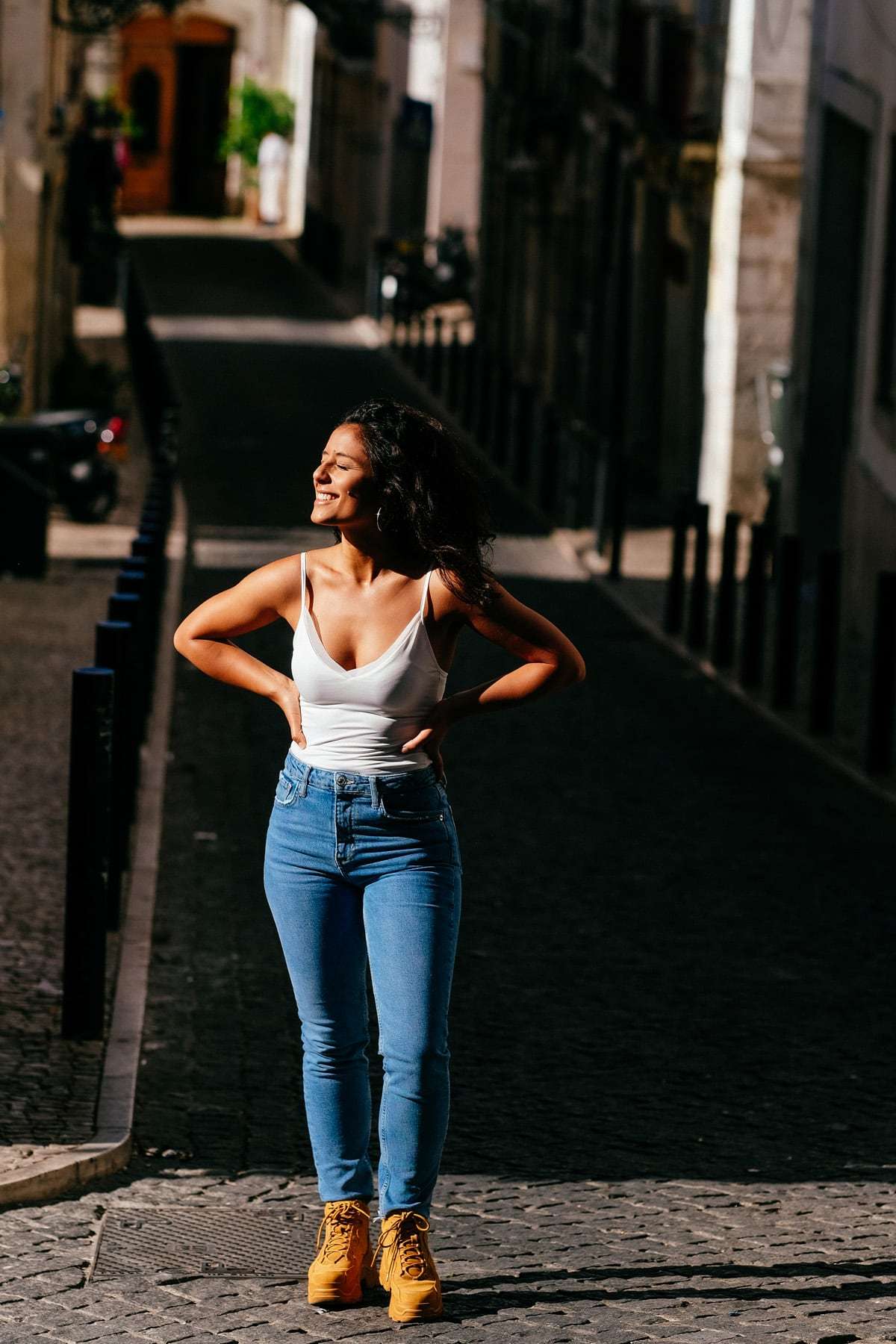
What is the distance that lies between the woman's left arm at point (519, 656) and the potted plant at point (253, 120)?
171ft

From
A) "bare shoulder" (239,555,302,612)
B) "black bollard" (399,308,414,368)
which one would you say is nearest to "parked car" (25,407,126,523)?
"black bollard" (399,308,414,368)

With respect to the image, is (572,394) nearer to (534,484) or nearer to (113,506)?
(534,484)

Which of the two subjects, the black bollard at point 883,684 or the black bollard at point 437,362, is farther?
the black bollard at point 437,362

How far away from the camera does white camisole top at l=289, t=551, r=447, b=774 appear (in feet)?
16.2

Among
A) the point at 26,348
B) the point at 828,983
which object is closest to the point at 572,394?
the point at 26,348

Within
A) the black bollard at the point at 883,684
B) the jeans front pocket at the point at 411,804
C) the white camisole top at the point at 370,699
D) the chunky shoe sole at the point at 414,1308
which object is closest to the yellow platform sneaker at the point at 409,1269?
the chunky shoe sole at the point at 414,1308

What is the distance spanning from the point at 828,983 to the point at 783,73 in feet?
51.4

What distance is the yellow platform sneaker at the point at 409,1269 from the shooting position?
4945mm

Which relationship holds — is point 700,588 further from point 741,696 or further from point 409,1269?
point 409,1269

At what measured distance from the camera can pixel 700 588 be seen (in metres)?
16.1

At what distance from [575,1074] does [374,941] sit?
2154 mm

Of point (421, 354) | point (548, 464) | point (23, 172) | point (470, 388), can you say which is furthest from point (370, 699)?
point (421, 354)

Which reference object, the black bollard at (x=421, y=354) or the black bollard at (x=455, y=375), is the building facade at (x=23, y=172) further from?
the black bollard at (x=421, y=354)

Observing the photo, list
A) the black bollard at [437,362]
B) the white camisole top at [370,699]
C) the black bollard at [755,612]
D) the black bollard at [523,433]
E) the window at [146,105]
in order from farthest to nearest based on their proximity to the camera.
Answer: the window at [146,105]
the black bollard at [437,362]
the black bollard at [523,433]
the black bollard at [755,612]
the white camisole top at [370,699]
